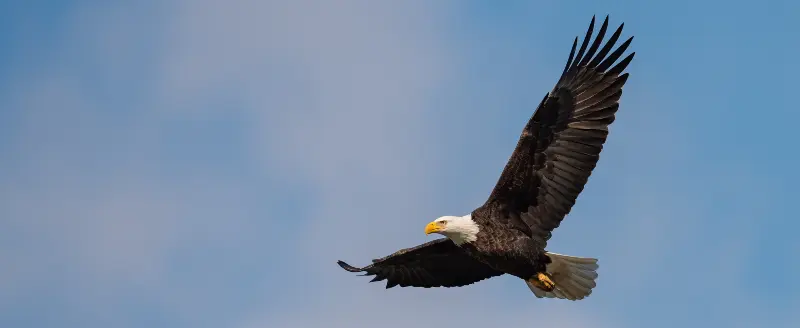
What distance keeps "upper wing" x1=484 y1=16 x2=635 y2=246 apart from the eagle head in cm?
30

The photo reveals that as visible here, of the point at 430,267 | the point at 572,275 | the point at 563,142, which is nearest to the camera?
the point at 563,142

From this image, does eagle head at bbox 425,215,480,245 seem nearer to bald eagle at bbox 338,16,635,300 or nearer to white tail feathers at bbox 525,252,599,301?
bald eagle at bbox 338,16,635,300

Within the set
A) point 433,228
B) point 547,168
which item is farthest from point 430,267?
point 547,168

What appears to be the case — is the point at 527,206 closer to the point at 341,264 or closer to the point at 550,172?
the point at 550,172

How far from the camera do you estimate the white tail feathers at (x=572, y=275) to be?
14.0 m

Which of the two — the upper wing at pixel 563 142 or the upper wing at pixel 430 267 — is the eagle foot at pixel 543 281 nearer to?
the upper wing at pixel 563 142

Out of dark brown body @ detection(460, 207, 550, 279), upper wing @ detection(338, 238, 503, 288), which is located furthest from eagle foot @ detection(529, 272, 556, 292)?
upper wing @ detection(338, 238, 503, 288)

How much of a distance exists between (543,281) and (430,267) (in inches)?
63.3

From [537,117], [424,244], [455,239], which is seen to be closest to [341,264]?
[424,244]

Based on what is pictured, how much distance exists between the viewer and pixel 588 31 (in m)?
13.5

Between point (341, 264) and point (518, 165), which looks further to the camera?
point (341, 264)

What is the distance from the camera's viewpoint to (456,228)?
13508 millimetres

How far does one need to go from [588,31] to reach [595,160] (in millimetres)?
1237

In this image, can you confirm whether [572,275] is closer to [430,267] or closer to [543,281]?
[543,281]
